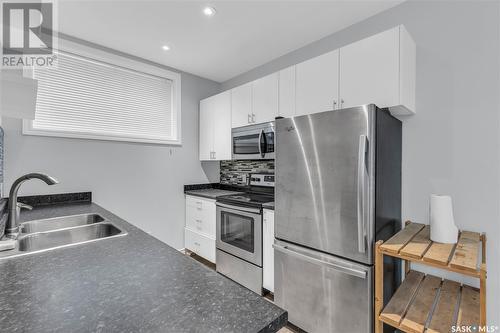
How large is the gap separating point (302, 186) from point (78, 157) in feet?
7.49

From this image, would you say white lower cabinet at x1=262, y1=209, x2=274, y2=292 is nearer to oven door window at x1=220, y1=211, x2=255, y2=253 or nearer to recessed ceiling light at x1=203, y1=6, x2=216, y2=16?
oven door window at x1=220, y1=211, x2=255, y2=253

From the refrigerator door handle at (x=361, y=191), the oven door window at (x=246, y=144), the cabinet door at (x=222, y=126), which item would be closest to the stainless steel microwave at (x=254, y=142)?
the oven door window at (x=246, y=144)

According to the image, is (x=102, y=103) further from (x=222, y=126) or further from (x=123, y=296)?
(x=123, y=296)

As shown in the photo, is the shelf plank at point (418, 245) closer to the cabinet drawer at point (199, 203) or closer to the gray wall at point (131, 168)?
the cabinet drawer at point (199, 203)

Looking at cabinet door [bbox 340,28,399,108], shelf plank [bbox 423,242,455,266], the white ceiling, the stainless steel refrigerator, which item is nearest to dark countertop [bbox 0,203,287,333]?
shelf plank [bbox 423,242,455,266]

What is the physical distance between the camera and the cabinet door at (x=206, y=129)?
3.24 meters

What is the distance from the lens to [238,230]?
2.48 metres

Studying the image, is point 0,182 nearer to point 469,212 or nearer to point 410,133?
point 410,133

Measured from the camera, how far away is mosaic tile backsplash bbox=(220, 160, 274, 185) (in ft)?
9.80

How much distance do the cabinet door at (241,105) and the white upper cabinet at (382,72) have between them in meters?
1.12

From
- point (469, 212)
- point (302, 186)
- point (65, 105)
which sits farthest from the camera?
point (65, 105)

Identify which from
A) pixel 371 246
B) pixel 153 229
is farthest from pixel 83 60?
pixel 371 246

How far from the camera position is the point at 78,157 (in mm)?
2449

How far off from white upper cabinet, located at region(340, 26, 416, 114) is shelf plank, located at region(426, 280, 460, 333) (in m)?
1.24
